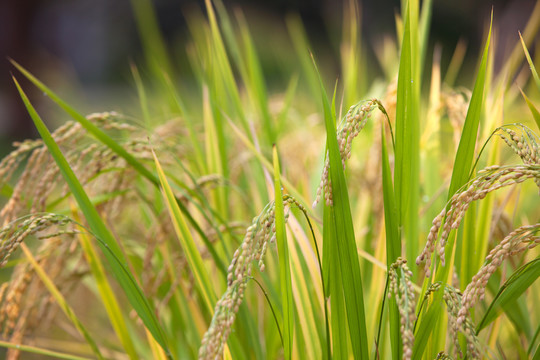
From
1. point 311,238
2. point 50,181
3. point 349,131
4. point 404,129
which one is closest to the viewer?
point 349,131

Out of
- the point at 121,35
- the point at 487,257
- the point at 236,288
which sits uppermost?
the point at 121,35

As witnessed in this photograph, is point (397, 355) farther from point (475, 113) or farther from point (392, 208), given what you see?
point (475, 113)

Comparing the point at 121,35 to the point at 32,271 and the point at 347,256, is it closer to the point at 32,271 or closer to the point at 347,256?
the point at 32,271

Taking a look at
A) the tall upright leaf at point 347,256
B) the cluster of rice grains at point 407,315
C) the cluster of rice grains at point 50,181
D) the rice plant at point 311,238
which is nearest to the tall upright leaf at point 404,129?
the rice plant at point 311,238

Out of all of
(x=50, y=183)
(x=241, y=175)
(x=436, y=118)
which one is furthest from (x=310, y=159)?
(x=50, y=183)

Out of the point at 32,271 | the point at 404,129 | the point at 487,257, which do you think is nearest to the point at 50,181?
the point at 32,271

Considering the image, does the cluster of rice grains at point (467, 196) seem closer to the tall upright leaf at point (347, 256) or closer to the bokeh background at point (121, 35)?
the tall upright leaf at point (347, 256)
